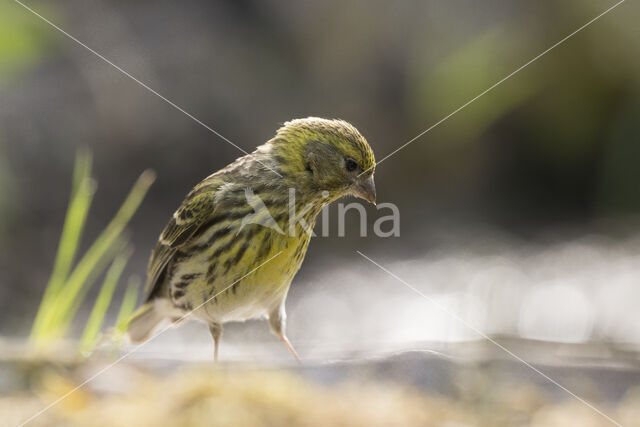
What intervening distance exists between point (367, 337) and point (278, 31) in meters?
2.73

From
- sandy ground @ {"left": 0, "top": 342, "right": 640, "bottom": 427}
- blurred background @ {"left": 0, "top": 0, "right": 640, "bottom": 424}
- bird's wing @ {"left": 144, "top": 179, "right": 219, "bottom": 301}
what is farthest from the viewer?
blurred background @ {"left": 0, "top": 0, "right": 640, "bottom": 424}

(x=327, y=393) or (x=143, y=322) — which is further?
(x=143, y=322)

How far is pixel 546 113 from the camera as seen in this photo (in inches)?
241

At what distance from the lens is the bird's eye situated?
280 centimetres

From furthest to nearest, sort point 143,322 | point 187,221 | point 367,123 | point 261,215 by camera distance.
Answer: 1. point 367,123
2. point 143,322
3. point 187,221
4. point 261,215

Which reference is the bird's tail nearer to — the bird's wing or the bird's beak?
the bird's wing

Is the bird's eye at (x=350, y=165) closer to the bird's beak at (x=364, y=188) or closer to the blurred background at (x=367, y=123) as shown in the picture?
the bird's beak at (x=364, y=188)

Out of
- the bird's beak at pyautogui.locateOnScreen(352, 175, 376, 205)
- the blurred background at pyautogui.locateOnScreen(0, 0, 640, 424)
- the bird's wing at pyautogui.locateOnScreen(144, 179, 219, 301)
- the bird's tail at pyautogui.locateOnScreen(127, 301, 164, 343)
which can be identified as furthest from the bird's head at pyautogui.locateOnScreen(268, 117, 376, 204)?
the blurred background at pyautogui.locateOnScreen(0, 0, 640, 424)

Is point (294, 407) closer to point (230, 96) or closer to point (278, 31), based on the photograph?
point (230, 96)

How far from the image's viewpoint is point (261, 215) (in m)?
2.80

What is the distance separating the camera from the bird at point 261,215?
2793mm

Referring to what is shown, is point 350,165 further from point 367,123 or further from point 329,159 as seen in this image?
point 367,123

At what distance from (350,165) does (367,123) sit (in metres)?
3.47

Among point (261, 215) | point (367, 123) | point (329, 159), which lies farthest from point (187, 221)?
point (367, 123)
